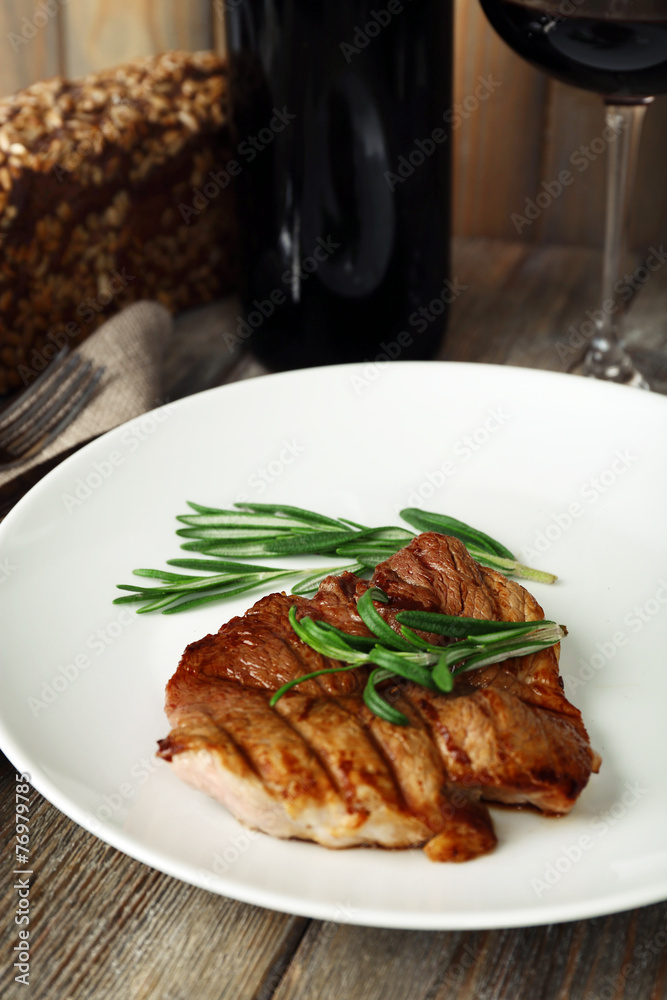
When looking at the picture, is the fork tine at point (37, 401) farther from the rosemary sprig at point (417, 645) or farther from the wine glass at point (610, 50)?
the wine glass at point (610, 50)

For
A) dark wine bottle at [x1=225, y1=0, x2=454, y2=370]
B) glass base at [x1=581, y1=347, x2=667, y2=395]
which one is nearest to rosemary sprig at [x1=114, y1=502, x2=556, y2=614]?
dark wine bottle at [x1=225, y1=0, x2=454, y2=370]

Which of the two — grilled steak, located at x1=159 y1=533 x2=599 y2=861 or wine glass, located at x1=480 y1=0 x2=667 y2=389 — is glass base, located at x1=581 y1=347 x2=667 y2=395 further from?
grilled steak, located at x1=159 y1=533 x2=599 y2=861

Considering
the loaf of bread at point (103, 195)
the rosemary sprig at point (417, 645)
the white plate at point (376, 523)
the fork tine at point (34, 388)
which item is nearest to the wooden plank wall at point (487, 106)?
the loaf of bread at point (103, 195)

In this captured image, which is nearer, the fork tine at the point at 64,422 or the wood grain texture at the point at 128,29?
the fork tine at the point at 64,422

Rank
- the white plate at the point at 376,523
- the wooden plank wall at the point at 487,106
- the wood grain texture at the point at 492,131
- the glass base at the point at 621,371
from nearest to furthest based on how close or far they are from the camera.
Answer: the white plate at the point at 376,523 → the glass base at the point at 621,371 → the wooden plank wall at the point at 487,106 → the wood grain texture at the point at 492,131

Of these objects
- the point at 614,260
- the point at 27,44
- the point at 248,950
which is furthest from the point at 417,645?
the point at 27,44

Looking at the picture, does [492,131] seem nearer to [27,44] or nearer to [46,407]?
[27,44]
